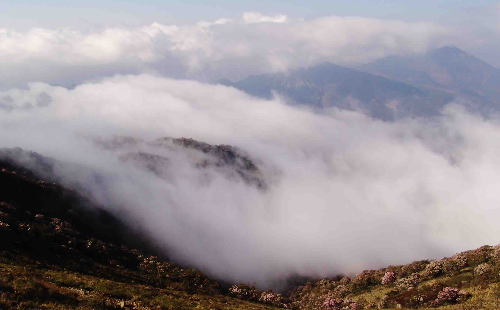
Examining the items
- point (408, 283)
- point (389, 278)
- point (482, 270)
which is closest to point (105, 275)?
point (408, 283)

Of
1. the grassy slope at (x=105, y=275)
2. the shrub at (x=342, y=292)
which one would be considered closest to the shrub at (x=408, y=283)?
the grassy slope at (x=105, y=275)

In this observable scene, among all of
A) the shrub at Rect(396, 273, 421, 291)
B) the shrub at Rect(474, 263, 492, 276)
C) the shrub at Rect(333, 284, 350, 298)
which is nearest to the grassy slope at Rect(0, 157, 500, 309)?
the shrub at Rect(474, 263, 492, 276)

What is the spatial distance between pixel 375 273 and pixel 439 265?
721 inches

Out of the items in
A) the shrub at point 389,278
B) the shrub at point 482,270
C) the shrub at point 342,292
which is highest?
the shrub at point 482,270

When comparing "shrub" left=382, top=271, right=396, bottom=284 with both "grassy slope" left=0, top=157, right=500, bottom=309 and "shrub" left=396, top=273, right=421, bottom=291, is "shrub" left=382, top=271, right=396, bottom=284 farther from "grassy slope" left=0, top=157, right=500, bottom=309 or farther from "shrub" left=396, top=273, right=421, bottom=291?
"shrub" left=396, top=273, right=421, bottom=291

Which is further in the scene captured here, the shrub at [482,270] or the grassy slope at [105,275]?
the shrub at [482,270]

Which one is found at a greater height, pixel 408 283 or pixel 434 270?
pixel 434 270

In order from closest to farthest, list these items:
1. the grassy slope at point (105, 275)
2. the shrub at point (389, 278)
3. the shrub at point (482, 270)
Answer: the grassy slope at point (105, 275)
the shrub at point (482, 270)
the shrub at point (389, 278)

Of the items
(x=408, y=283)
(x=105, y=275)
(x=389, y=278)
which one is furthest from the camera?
(x=389, y=278)

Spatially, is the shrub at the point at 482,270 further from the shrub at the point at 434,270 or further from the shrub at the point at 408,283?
the shrub at the point at 408,283

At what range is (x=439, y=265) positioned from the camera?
57.4 m

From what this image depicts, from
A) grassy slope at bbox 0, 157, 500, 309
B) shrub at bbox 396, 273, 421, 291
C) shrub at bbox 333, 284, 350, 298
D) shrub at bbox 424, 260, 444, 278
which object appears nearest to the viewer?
grassy slope at bbox 0, 157, 500, 309

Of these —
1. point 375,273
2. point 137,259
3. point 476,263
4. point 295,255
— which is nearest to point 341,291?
point 375,273

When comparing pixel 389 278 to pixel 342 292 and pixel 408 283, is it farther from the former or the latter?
pixel 342 292
